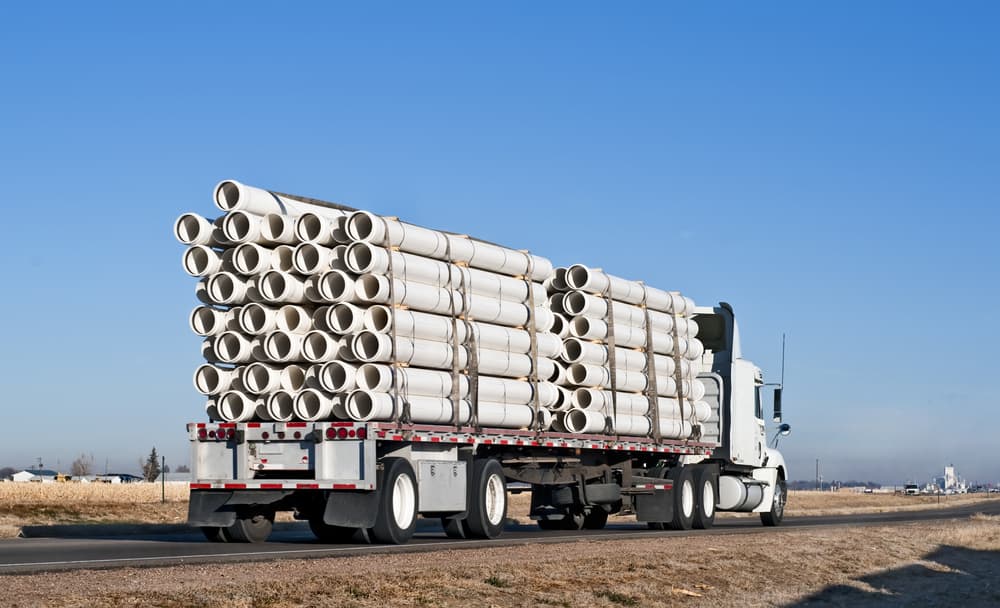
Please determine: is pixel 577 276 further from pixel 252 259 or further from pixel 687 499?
pixel 252 259

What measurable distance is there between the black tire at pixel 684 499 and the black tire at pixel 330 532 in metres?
9.57

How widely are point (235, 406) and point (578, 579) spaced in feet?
26.5

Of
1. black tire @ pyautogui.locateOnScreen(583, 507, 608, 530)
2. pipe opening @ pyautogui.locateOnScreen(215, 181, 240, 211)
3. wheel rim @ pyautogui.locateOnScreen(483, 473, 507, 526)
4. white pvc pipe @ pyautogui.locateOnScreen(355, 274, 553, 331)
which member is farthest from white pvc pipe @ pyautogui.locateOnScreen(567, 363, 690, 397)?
pipe opening @ pyautogui.locateOnScreen(215, 181, 240, 211)

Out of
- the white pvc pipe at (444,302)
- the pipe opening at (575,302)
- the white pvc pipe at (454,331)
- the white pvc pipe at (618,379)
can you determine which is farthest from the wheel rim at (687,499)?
the white pvc pipe at (444,302)

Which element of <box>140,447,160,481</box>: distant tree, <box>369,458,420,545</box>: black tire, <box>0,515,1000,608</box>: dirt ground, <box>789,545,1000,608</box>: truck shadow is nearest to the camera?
<box>0,515,1000,608</box>: dirt ground

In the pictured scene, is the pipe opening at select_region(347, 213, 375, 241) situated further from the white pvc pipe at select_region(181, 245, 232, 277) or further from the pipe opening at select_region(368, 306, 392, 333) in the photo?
the white pvc pipe at select_region(181, 245, 232, 277)

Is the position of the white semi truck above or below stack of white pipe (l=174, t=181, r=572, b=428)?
below

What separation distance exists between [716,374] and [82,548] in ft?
56.4

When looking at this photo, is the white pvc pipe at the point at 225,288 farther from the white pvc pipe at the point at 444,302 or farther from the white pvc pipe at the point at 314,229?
the white pvc pipe at the point at 444,302

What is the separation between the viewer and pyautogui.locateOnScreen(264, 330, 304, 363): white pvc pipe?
22141 millimetres

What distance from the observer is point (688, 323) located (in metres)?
33.2

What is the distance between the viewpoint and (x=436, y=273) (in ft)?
78.9

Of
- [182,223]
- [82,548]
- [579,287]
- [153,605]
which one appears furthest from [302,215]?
[153,605]

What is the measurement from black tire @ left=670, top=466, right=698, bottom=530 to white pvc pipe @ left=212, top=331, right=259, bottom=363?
476 inches
